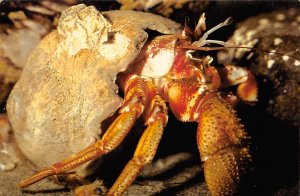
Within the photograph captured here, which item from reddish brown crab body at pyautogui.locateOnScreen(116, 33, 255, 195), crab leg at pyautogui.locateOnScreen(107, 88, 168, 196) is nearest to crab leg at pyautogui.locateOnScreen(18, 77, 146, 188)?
crab leg at pyautogui.locateOnScreen(107, 88, 168, 196)

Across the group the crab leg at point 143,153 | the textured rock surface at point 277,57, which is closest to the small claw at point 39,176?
the crab leg at point 143,153

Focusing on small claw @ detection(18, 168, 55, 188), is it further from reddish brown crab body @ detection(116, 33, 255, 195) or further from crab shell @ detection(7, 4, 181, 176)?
reddish brown crab body @ detection(116, 33, 255, 195)

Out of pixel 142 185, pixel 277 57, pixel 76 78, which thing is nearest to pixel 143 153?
pixel 142 185

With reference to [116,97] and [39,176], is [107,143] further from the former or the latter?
[39,176]

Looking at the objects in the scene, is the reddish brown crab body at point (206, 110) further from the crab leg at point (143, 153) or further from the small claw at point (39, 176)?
the small claw at point (39, 176)

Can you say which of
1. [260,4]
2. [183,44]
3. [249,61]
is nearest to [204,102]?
[183,44]

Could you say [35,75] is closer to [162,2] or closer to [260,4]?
[162,2]
